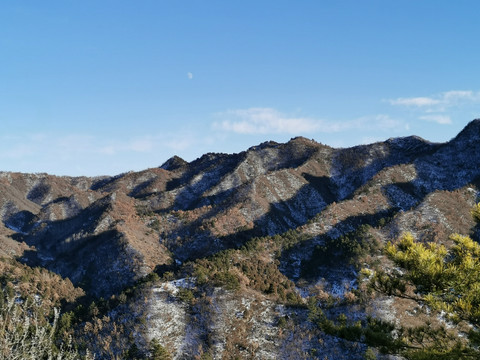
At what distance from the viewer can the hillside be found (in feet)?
79.0

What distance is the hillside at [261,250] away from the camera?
79.0 feet

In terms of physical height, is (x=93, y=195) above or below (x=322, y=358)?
above

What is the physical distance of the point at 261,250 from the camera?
41.6 m

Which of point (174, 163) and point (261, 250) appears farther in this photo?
point (174, 163)

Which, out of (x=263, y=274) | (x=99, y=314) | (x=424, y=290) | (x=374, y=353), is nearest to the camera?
(x=424, y=290)

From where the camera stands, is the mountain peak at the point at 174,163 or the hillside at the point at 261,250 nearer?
the hillside at the point at 261,250

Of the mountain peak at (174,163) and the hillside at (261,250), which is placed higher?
the mountain peak at (174,163)

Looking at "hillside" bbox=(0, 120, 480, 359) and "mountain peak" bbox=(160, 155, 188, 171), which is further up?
"mountain peak" bbox=(160, 155, 188, 171)

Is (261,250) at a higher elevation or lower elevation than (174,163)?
lower

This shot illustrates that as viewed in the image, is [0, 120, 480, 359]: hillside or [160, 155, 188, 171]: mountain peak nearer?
[0, 120, 480, 359]: hillside

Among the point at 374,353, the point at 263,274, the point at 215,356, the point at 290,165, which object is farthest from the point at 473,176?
the point at 215,356

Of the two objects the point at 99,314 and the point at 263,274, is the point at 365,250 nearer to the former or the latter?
the point at 263,274

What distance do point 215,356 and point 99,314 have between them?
11.9 metres

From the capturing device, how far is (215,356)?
74.8 feet
